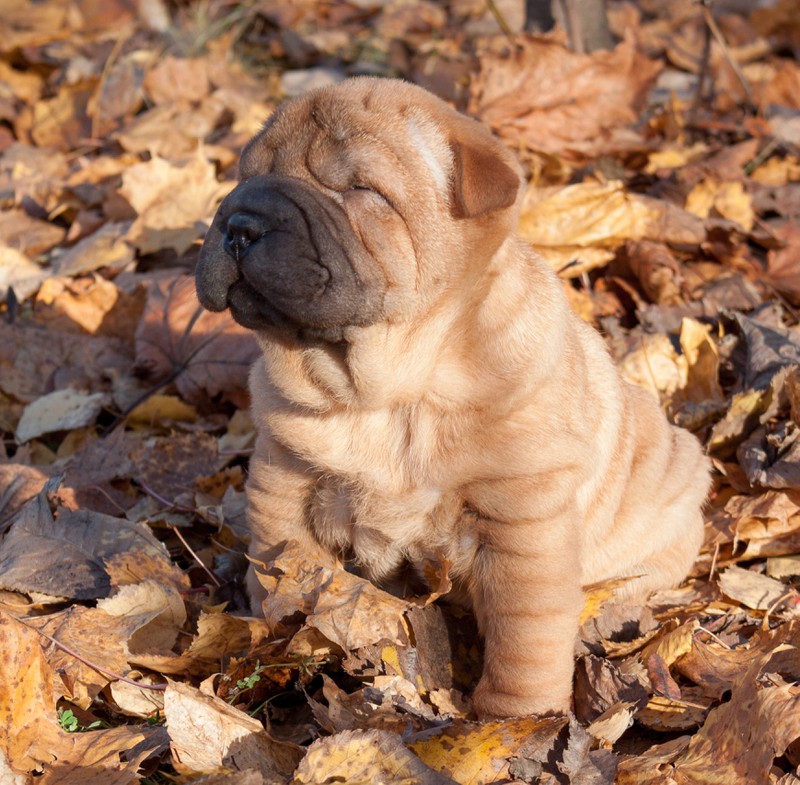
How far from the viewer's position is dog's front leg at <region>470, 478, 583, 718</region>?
3182 mm

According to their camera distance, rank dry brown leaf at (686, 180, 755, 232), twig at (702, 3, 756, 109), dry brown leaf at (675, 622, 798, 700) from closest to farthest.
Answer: dry brown leaf at (675, 622, 798, 700)
dry brown leaf at (686, 180, 755, 232)
twig at (702, 3, 756, 109)

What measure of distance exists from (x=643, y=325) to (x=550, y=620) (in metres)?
2.56

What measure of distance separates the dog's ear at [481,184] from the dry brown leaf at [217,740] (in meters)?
1.62

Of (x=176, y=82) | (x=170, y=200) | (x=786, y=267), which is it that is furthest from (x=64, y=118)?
(x=786, y=267)

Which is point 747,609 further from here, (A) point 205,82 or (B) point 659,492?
(A) point 205,82

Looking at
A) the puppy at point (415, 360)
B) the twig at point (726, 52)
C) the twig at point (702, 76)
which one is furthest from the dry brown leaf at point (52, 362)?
the twig at point (702, 76)

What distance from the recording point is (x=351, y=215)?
9.75ft

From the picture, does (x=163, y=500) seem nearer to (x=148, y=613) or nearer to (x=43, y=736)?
(x=148, y=613)

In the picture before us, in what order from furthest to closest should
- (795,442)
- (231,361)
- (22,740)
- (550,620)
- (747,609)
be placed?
(231,361) < (795,442) < (747,609) < (550,620) < (22,740)

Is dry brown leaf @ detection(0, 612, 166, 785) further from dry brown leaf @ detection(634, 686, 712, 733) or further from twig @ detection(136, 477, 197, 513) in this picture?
dry brown leaf @ detection(634, 686, 712, 733)

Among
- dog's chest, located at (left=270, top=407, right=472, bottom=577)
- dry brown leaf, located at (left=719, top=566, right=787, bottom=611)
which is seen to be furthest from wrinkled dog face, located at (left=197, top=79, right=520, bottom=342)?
dry brown leaf, located at (left=719, top=566, right=787, bottom=611)

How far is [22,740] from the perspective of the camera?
2939 millimetres

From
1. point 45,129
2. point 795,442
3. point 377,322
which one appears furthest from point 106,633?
point 45,129

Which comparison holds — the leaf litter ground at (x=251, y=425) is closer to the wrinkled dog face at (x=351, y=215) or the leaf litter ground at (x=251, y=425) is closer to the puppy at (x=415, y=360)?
the puppy at (x=415, y=360)
